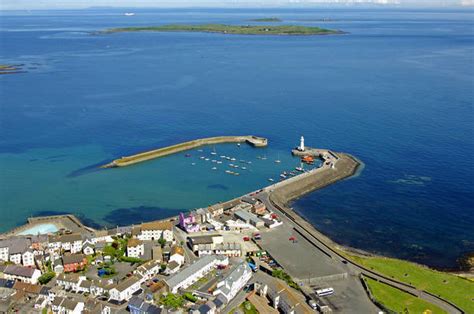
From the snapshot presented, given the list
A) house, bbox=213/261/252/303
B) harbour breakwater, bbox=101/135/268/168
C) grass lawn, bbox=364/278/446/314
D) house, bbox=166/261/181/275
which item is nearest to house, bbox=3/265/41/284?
house, bbox=166/261/181/275

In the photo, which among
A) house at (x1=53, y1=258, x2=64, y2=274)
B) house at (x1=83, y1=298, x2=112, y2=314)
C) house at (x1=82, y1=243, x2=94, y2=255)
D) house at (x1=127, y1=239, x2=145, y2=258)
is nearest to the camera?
house at (x1=83, y1=298, x2=112, y2=314)

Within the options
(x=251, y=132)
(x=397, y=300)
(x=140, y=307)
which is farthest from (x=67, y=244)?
(x=251, y=132)

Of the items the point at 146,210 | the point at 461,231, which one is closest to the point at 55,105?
the point at 146,210

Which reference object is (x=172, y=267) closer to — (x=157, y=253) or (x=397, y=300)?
(x=157, y=253)

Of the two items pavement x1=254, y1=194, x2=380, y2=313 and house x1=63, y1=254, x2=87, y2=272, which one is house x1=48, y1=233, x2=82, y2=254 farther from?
pavement x1=254, y1=194, x2=380, y2=313

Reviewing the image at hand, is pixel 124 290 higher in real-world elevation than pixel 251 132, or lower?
lower

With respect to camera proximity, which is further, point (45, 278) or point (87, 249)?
point (87, 249)
